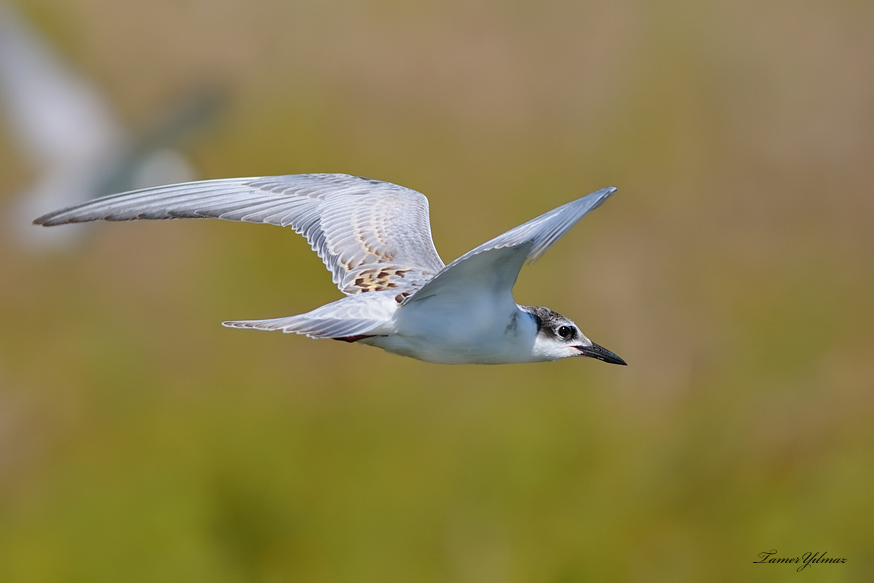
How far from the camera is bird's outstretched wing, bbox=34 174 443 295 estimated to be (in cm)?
422

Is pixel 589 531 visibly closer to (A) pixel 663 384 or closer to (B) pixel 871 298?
(A) pixel 663 384

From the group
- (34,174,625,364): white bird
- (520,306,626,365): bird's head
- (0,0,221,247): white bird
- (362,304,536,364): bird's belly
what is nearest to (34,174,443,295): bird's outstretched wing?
(34,174,625,364): white bird

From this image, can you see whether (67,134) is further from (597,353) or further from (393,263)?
(597,353)

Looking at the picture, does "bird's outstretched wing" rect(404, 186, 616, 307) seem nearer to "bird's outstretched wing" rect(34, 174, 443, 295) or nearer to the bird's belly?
the bird's belly

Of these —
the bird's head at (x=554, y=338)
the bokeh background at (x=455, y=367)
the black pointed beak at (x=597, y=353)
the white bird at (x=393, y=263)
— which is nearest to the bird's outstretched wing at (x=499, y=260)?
the white bird at (x=393, y=263)

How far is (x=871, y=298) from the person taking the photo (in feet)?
38.7

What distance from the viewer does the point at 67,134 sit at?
9.02 metres

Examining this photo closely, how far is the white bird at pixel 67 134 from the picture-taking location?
804cm

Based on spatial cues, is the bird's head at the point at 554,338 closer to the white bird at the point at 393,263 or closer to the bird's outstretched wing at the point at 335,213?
the white bird at the point at 393,263

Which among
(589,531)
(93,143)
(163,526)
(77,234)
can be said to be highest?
(93,143)

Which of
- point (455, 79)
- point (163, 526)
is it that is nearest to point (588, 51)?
point (455, 79)

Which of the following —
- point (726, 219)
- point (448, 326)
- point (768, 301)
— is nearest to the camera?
point (448, 326)

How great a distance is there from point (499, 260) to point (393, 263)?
845 mm

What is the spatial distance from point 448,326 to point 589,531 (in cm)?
454
